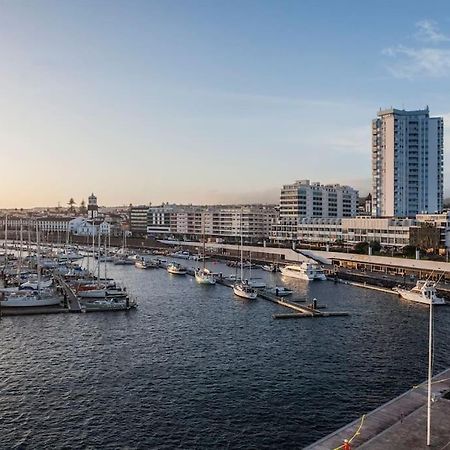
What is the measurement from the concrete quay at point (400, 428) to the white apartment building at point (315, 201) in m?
96.0

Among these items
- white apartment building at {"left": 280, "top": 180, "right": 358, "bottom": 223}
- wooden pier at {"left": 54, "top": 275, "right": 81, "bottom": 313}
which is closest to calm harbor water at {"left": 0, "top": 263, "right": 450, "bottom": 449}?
wooden pier at {"left": 54, "top": 275, "right": 81, "bottom": 313}

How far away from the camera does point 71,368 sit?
2808 cm

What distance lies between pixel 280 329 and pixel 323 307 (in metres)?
9.37

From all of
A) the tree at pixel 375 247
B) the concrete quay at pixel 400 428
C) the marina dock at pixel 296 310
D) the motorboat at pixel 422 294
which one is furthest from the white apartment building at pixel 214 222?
the concrete quay at pixel 400 428

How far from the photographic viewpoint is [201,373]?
89.2 feet

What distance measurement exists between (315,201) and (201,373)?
9965 centimetres

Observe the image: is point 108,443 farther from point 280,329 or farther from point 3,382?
point 280,329

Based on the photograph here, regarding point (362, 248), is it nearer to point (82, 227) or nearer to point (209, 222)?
point (209, 222)

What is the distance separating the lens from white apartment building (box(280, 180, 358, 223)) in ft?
397

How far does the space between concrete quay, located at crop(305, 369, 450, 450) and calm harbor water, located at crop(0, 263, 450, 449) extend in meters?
2.23

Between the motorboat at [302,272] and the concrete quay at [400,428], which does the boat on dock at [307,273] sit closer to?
the motorboat at [302,272]

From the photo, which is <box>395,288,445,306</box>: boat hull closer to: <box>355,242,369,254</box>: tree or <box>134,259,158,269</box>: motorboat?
<box>355,242,369,254</box>: tree

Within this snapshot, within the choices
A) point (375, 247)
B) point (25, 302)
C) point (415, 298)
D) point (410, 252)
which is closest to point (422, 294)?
point (415, 298)

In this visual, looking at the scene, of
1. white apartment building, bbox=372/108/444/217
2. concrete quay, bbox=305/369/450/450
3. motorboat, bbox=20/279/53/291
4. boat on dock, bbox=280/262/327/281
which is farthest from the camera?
white apartment building, bbox=372/108/444/217
